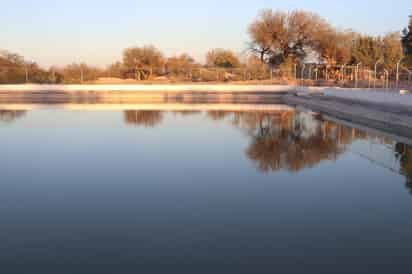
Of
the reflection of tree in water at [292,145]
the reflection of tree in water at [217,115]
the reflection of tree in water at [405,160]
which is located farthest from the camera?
the reflection of tree in water at [217,115]

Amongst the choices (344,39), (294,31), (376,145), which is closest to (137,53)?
(294,31)

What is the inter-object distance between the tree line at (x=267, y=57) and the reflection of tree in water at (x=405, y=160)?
73.8 ft

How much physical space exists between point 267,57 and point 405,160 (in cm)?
2797

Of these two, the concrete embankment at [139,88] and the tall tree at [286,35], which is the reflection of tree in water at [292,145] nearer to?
the concrete embankment at [139,88]

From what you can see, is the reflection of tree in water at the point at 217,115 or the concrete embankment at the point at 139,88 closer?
the reflection of tree in water at the point at 217,115

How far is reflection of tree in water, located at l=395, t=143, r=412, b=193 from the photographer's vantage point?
5312 mm

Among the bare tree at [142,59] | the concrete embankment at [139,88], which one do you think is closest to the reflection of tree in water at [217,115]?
the concrete embankment at [139,88]

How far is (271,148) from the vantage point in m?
7.34

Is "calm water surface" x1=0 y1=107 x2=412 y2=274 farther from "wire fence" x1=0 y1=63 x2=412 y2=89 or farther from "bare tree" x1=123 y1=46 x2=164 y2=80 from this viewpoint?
"bare tree" x1=123 y1=46 x2=164 y2=80

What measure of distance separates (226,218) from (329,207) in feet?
3.37

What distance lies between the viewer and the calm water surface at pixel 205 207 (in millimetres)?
2889

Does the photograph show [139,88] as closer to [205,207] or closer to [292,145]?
[292,145]

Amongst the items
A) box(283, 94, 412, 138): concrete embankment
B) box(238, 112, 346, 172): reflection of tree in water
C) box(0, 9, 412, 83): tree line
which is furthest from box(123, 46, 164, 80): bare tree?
box(238, 112, 346, 172): reflection of tree in water

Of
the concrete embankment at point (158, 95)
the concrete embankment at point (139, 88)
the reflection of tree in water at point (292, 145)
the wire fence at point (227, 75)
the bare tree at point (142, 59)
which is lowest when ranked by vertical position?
the reflection of tree in water at point (292, 145)
